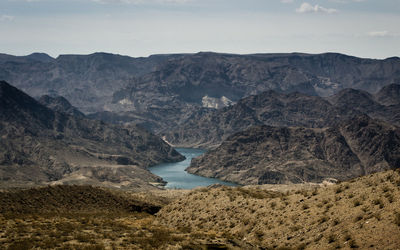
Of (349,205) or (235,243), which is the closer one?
(235,243)

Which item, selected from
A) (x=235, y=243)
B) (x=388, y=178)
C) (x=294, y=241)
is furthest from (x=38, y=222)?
(x=388, y=178)

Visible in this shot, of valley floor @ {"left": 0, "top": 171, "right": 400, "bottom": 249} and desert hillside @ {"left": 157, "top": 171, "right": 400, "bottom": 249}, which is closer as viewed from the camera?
desert hillside @ {"left": 157, "top": 171, "right": 400, "bottom": 249}

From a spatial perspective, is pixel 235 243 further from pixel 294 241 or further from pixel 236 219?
pixel 236 219

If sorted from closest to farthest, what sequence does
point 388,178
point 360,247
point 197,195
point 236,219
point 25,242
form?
point 360,247, point 25,242, point 388,178, point 236,219, point 197,195

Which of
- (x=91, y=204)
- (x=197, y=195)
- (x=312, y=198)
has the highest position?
(x=312, y=198)

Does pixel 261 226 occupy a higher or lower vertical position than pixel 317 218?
lower

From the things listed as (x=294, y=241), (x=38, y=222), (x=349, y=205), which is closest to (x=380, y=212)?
(x=349, y=205)

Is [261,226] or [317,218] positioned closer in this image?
[317,218]

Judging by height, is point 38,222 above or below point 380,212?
below

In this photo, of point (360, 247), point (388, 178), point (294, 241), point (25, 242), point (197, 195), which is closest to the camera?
point (360, 247)

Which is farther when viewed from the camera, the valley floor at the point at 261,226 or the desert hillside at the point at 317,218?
the valley floor at the point at 261,226
